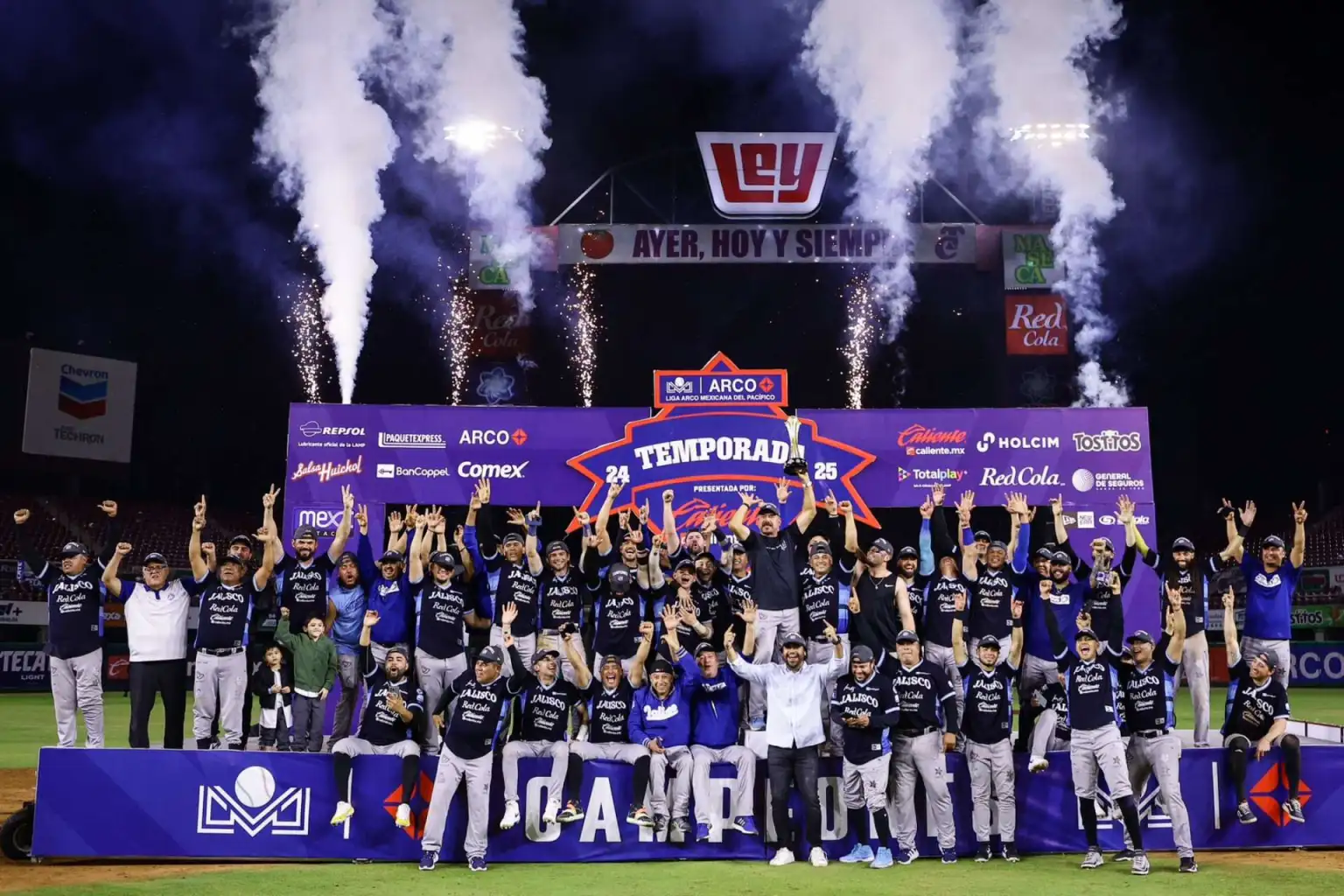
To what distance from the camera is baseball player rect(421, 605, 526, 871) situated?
11.0m

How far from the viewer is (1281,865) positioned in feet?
36.1

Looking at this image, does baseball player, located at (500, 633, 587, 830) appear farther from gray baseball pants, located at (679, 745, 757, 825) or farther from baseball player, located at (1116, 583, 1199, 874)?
baseball player, located at (1116, 583, 1199, 874)

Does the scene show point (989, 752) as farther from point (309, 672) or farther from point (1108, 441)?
point (1108, 441)

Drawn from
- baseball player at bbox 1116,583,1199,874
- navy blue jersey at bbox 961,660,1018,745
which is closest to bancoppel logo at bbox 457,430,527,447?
navy blue jersey at bbox 961,660,1018,745

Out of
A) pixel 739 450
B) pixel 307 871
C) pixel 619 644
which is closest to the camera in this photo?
pixel 307 871

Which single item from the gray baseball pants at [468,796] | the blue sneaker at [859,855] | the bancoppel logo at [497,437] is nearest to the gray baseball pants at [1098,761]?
the blue sneaker at [859,855]

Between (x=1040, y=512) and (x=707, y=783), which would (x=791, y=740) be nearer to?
(x=707, y=783)

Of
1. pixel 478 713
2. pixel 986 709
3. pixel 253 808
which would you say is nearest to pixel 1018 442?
pixel 986 709

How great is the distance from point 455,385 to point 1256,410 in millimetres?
29497

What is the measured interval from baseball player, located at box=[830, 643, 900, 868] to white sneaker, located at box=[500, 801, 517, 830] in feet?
10.3

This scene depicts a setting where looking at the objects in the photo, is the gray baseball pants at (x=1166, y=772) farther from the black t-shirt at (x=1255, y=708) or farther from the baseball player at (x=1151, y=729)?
the black t-shirt at (x=1255, y=708)

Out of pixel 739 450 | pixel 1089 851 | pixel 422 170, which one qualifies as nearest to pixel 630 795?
pixel 1089 851

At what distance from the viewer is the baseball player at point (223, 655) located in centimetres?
1255

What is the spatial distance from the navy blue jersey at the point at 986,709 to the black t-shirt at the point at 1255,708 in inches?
92.8
